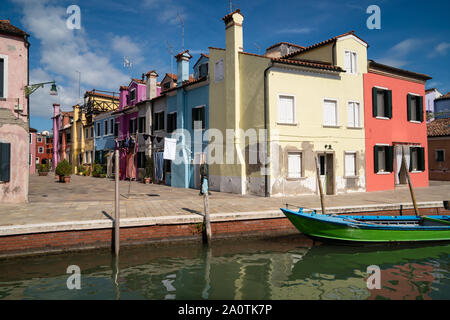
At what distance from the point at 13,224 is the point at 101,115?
25228 millimetres

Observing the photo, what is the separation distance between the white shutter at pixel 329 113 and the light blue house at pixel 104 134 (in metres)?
20.1

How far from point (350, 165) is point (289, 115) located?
471cm

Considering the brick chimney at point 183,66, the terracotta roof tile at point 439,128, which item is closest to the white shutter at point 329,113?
the brick chimney at point 183,66

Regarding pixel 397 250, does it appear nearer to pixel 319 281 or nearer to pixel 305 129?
pixel 319 281

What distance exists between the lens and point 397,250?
880 cm

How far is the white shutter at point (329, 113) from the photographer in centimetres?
1548

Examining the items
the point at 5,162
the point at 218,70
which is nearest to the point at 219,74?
the point at 218,70

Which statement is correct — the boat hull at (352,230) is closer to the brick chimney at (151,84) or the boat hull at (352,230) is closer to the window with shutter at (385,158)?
the window with shutter at (385,158)

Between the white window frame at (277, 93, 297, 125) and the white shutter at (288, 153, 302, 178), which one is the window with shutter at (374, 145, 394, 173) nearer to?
the white shutter at (288, 153, 302, 178)

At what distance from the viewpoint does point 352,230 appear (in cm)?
844

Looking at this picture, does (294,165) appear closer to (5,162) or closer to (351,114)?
(351,114)

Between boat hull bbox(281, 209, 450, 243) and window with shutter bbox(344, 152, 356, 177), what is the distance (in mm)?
7096

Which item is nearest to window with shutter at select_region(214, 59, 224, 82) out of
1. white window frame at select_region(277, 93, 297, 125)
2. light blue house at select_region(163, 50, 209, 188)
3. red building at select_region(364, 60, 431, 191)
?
light blue house at select_region(163, 50, 209, 188)
